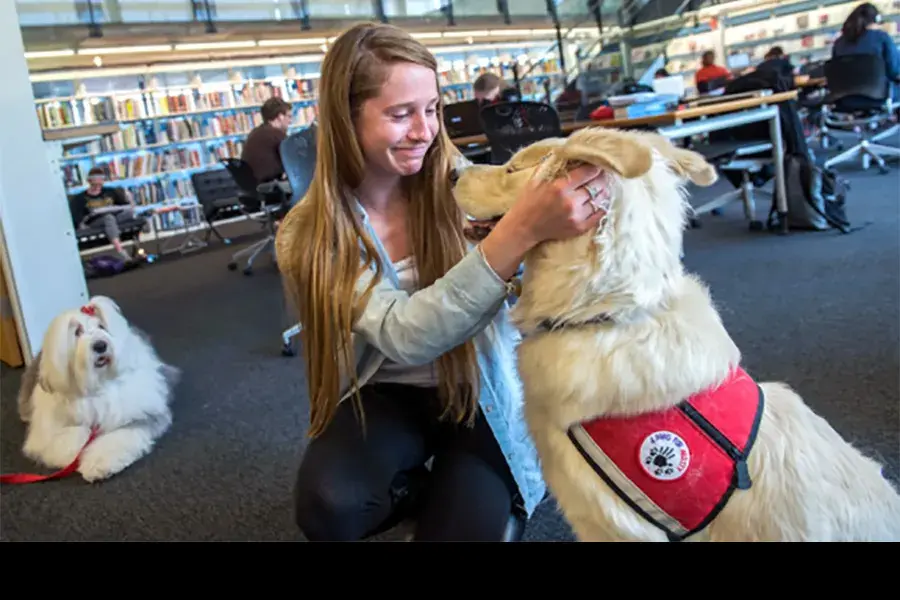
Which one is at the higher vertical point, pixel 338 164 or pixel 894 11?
pixel 894 11

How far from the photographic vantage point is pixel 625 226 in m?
1.07

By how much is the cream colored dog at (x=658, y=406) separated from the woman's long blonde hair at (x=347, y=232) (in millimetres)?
414

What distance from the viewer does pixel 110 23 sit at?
33.1 ft

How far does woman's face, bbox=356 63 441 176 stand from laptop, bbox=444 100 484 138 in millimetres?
4133

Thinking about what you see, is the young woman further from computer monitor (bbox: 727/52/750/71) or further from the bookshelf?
computer monitor (bbox: 727/52/750/71)

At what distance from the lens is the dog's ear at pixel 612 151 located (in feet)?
3.30

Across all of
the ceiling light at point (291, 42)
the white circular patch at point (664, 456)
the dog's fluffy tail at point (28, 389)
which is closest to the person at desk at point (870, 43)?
the white circular patch at point (664, 456)

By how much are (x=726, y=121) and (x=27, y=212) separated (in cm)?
394

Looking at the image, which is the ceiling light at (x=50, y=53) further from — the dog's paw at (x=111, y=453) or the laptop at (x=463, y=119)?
the dog's paw at (x=111, y=453)

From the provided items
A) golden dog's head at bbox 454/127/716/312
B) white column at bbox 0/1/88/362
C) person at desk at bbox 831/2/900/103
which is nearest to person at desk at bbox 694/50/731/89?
person at desk at bbox 831/2/900/103
